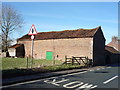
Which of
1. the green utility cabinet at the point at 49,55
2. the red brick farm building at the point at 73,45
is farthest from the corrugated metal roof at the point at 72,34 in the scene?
the green utility cabinet at the point at 49,55

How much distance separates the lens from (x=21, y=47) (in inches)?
1601

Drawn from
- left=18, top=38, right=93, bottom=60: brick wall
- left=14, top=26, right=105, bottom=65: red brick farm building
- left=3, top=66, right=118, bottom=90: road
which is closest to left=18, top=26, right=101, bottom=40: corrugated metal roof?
left=14, top=26, right=105, bottom=65: red brick farm building

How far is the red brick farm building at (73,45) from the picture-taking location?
29266 millimetres

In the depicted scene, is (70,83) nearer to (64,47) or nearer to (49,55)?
(64,47)

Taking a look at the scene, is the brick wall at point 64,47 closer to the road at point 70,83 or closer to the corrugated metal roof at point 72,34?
the corrugated metal roof at point 72,34

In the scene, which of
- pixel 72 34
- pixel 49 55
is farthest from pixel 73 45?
pixel 49 55

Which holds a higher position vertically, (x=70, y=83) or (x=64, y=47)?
(x=64, y=47)

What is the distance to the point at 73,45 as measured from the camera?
31000mm

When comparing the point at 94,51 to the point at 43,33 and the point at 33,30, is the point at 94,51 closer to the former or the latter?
the point at 43,33

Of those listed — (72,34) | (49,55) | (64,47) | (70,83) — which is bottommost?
(70,83)

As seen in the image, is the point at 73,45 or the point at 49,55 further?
the point at 49,55

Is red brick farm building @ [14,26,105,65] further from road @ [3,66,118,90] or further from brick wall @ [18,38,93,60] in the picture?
road @ [3,66,118,90]

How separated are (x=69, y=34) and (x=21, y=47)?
14236mm

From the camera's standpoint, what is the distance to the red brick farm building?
2927cm
